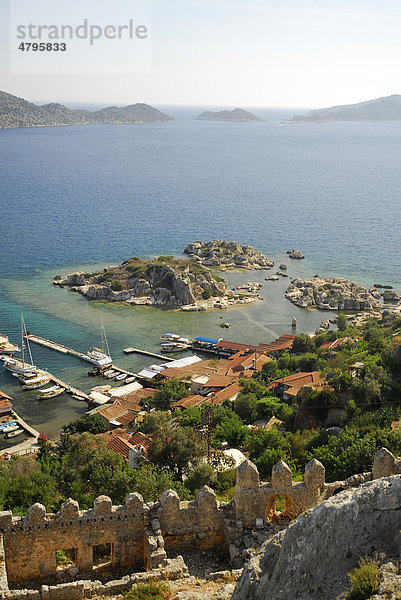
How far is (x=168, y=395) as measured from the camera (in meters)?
47.4

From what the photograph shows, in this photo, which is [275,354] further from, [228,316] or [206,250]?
[206,250]

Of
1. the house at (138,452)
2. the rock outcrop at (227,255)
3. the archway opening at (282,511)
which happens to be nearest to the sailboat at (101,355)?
the house at (138,452)

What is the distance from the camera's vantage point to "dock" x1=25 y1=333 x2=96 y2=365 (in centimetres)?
6015

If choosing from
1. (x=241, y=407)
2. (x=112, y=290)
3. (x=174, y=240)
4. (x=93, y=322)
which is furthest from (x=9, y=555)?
(x=174, y=240)

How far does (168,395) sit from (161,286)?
119ft

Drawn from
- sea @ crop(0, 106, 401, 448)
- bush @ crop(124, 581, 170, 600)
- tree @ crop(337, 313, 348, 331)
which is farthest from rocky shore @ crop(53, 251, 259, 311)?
bush @ crop(124, 581, 170, 600)

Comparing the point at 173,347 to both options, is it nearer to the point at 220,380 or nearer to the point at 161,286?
the point at 220,380

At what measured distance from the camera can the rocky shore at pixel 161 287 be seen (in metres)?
79.3

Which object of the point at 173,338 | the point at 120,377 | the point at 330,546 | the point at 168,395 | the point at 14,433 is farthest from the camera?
the point at 173,338

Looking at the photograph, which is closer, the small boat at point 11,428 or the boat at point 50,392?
the small boat at point 11,428

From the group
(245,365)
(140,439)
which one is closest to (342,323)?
(245,365)

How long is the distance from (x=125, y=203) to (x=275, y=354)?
345ft

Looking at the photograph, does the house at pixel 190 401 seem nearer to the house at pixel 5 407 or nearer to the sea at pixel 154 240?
the sea at pixel 154 240

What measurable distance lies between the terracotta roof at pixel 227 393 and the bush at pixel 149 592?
29.6m
